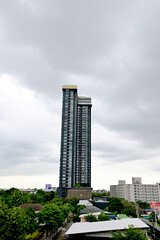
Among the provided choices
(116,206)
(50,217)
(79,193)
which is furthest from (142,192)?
(50,217)

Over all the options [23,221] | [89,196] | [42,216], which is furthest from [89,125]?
[23,221]

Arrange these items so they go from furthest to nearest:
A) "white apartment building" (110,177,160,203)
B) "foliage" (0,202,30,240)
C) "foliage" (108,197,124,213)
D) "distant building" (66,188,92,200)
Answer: "white apartment building" (110,177,160,203), "distant building" (66,188,92,200), "foliage" (108,197,124,213), "foliage" (0,202,30,240)

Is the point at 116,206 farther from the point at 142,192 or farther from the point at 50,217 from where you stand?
the point at 142,192

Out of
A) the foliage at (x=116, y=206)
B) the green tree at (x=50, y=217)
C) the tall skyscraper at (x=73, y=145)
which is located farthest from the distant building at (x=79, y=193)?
the green tree at (x=50, y=217)

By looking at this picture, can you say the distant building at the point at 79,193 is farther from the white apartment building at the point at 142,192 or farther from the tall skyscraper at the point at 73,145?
the white apartment building at the point at 142,192

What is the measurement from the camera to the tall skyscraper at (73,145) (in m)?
152

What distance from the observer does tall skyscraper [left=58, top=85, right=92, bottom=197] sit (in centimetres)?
15238

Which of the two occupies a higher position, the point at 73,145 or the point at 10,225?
the point at 73,145

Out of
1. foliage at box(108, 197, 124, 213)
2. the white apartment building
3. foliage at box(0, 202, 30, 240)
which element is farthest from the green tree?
the white apartment building

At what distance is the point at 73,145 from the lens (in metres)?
157

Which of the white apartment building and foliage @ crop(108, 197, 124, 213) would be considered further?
the white apartment building

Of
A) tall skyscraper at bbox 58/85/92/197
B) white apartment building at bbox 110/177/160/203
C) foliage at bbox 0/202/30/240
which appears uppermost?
tall skyscraper at bbox 58/85/92/197

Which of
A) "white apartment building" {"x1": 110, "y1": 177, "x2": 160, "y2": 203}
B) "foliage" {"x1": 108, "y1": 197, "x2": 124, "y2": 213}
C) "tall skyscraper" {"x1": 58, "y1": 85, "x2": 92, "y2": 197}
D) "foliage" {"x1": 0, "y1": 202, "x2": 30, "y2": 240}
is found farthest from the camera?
"white apartment building" {"x1": 110, "y1": 177, "x2": 160, "y2": 203}

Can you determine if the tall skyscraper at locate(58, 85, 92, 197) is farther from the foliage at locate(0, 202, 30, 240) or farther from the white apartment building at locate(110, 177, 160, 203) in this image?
the foliage at locate(0, 202, 30, 240)
